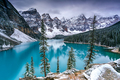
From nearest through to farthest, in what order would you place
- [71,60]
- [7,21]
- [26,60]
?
[71,60] < [26,60] < [7,21]

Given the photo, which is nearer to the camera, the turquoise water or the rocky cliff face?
the turquoise water

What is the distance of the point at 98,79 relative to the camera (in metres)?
4.03

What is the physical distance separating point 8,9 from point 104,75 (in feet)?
496

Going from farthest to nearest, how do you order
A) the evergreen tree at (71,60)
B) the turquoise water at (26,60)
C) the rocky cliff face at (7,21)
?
the rocky cliff face at (7,21) < the turquoise water at (26,60) < the evergreen tree at (71,60)

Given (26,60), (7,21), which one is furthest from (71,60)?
(7,21)

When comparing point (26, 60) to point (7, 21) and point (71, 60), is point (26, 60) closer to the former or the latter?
point (71, 60)

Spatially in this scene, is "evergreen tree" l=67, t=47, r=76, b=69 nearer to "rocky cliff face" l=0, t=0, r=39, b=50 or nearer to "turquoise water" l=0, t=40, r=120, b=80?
"turquoise water" l=0, t=40, r=120, b=80

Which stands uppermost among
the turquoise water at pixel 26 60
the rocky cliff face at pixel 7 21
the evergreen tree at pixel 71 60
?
the rocky cliff face at pixel 7 21

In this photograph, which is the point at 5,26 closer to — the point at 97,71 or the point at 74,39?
the point at 74,39

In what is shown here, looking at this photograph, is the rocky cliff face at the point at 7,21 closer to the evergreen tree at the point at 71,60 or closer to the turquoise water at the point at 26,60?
the turquoise water at the point at 26,60

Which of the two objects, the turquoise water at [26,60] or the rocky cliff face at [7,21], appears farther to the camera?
the rocky cliff face at [7,21]

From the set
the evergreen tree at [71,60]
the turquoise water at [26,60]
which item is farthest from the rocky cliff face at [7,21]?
the evergreen tree at [71,60]


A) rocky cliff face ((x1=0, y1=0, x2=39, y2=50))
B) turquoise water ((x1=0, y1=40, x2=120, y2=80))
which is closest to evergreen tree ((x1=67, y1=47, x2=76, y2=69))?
turquoise water ((x1=0, y1=40, x2=120, y2=80))

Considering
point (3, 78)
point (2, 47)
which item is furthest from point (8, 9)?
point (3, 78)
